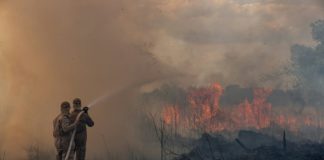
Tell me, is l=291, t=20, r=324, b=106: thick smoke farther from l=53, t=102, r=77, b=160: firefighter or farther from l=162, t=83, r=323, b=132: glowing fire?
l=53, t=102, r=77, b=160: firefighter

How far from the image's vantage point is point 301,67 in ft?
140

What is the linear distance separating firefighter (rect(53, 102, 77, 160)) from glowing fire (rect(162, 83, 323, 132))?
2006 centimetres

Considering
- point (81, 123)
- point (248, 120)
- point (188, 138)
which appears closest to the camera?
point (81, 123)

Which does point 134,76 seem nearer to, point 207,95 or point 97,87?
point 97,87

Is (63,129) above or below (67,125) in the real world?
below

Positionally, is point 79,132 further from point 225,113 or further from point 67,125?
point 225,113

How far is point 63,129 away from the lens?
2294 cm

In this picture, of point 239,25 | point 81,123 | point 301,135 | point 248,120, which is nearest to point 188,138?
point 248,120

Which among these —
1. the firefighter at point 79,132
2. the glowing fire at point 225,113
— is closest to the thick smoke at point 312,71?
the glowing fire at point 225,113

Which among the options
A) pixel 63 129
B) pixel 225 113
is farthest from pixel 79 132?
pixel 225 113

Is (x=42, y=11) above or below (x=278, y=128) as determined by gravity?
above

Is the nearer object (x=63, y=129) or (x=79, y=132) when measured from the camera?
(x=63, y=129)

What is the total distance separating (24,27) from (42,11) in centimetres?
201

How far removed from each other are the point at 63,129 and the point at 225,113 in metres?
23.2
